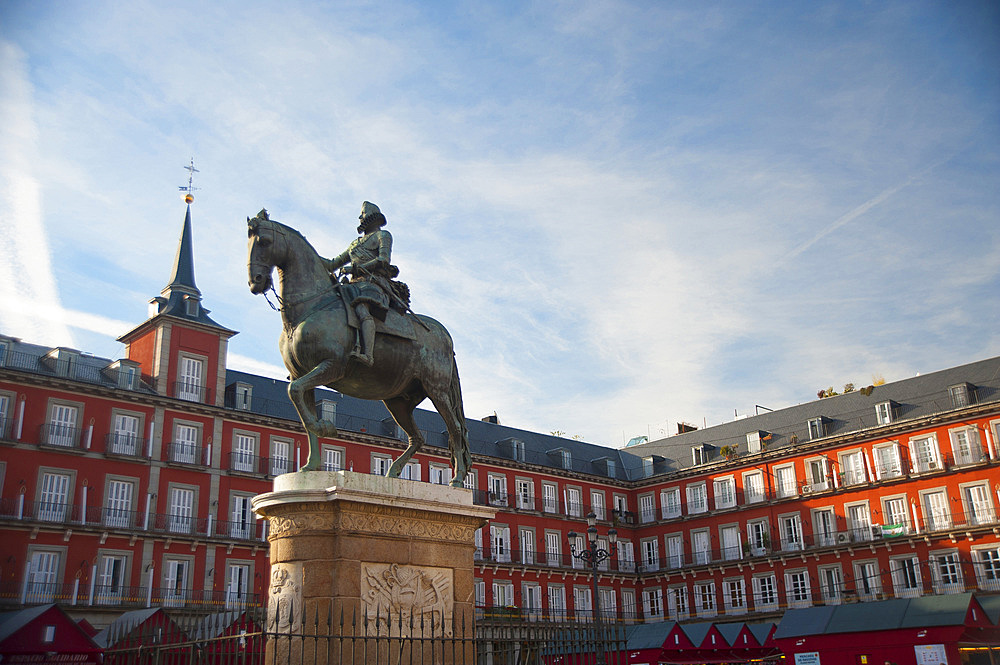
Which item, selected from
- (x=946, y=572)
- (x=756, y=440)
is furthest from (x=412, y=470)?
(x=946, y=572)

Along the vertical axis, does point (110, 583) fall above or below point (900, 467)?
below

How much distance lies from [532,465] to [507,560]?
605cm

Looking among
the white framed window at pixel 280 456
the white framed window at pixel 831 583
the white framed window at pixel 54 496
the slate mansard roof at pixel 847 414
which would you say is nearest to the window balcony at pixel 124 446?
the white framed window at pixel 54 496

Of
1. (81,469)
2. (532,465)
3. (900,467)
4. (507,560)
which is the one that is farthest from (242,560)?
(900,467)

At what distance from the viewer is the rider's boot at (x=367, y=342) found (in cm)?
942

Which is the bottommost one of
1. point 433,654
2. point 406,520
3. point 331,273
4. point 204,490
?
point 433,654

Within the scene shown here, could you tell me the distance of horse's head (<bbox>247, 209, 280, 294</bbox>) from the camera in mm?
9344

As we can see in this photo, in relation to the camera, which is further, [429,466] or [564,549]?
[564,549]

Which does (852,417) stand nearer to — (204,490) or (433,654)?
(204,490)

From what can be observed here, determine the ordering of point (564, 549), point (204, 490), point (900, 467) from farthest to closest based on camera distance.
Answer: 1. point (564, 549)
2. point (900, 467)
3. point (204, 490)

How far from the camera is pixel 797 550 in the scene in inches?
1891

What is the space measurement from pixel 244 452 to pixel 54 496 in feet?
27.8

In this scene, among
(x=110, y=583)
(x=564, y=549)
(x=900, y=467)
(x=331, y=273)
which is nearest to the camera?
(x=331, y=273)

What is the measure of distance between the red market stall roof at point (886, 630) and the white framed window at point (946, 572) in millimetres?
10597
